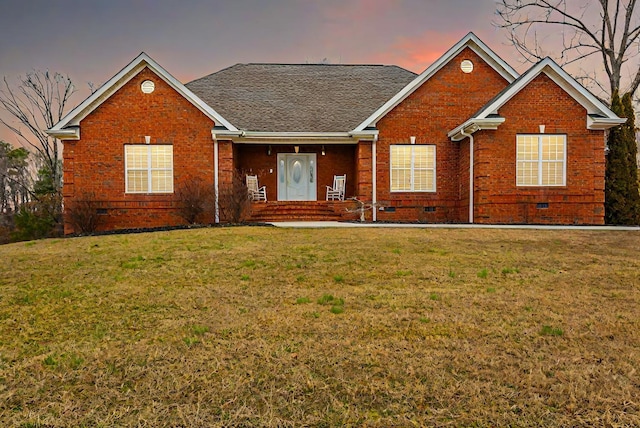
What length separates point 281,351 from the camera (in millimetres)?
4688

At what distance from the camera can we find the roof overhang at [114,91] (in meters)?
16.2

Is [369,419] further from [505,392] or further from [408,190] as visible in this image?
[408,190]

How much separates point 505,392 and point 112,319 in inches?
176

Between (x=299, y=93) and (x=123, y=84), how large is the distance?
795 cm

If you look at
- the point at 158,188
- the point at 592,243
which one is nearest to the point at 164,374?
the point at 592,243

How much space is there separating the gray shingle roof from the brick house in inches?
7.3

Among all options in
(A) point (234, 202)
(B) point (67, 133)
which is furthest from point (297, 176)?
(B) point (67, 133)

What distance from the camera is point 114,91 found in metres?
16.5

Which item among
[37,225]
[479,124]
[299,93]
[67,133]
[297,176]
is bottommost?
[37,225]

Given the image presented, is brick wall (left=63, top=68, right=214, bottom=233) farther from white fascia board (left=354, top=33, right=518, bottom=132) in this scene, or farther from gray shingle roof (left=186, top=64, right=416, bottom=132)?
white fascia board (left=354, top=33, right=518, bottom=132)

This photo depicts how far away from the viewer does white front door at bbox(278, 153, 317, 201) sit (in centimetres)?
1997

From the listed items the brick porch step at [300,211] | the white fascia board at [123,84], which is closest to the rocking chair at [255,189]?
the brick porch step at [300,211]

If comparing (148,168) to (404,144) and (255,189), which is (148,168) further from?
(404,144)

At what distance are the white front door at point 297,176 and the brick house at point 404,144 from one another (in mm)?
760
